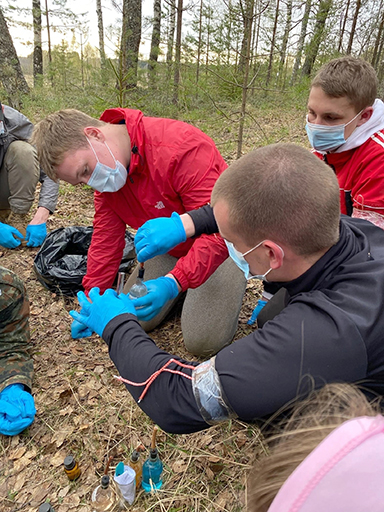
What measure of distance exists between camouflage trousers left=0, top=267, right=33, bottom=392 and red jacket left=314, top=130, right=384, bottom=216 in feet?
7.19

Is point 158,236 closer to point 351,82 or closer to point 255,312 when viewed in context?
point 255,312

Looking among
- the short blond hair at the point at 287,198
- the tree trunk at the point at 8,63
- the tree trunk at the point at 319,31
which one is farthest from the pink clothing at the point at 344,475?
the tree trunk at the point at 319,31

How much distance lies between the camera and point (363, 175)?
2.09m

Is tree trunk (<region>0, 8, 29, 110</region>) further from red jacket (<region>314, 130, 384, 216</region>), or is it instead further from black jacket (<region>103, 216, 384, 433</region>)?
black jacket (<region>103, 216, 384, 433</region>)

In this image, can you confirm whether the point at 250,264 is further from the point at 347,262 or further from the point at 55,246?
the point at 55,246

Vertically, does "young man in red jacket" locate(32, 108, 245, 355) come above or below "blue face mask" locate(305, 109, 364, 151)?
below

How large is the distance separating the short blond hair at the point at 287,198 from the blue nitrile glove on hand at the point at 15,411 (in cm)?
161

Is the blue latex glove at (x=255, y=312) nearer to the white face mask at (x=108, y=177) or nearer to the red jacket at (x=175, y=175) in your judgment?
the red jacket at (x=175, y=175)

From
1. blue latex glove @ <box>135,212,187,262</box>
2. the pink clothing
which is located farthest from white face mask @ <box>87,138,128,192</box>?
the pink clothing

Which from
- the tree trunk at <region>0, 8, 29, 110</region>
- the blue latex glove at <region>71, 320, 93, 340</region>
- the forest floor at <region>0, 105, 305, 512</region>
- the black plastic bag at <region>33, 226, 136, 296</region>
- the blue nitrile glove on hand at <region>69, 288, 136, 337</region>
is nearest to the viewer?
the blue nitrile glove on hand at <region>69, 288, 136, 337</region>

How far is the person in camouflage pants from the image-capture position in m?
1.85

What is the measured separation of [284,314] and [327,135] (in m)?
1.55

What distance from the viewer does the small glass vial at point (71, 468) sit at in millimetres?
1584

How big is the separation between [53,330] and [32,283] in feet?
2.24
